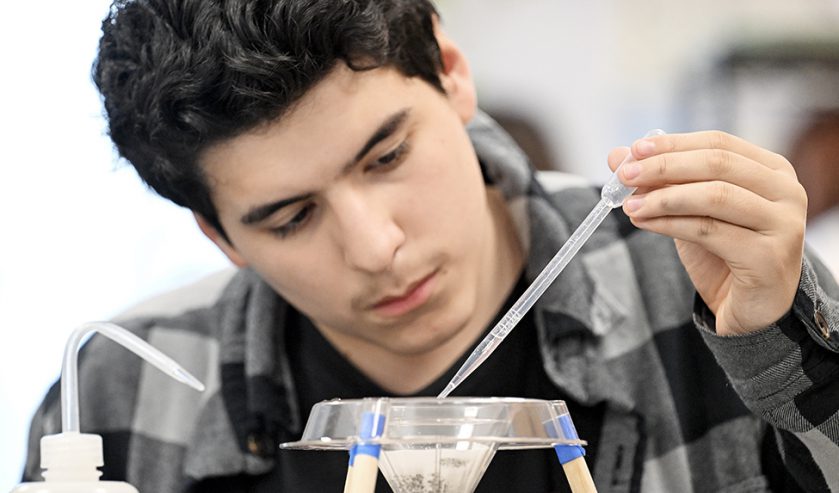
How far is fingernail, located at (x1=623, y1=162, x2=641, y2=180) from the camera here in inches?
33.9

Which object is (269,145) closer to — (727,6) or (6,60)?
(6,60)

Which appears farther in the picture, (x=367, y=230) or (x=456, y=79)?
(x=456, y=79)

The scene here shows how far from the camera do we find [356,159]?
1.09m

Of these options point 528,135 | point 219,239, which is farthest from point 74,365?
point 528,135

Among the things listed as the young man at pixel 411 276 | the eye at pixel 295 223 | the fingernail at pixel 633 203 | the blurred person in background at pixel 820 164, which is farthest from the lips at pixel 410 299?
the blurred person in background at pixel 820 164

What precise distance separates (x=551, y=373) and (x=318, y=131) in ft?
1.31

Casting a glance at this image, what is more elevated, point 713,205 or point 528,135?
point 528,135

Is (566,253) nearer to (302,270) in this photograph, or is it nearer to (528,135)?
(302,270)

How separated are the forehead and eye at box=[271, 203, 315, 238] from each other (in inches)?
2.2

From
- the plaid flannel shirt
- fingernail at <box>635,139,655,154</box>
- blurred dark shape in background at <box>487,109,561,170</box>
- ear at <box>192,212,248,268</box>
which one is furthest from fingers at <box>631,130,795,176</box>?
blurred dark shape in background at <box>487,109,561,170</box>

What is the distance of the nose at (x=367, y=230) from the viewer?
1.09 m

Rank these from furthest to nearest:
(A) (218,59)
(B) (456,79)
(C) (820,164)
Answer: (C) (820,164)
(B) (456,79)
(A) (218,59)

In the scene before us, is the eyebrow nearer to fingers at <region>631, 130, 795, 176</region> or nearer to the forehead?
the forehead

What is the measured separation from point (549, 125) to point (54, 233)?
129 centimetres
